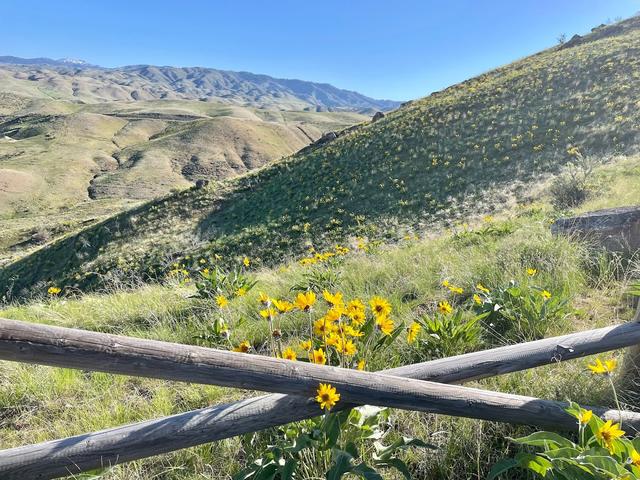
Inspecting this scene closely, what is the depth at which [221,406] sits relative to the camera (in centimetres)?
217

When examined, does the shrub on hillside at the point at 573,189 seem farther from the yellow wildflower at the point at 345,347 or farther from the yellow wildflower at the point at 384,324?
the yellow wildflower at the point at 345,347

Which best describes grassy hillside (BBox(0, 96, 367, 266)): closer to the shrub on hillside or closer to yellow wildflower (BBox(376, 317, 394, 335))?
the shrub on hillside

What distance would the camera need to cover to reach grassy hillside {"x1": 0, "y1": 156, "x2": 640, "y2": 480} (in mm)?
2385

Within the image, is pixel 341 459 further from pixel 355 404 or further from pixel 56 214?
pixel 56 214

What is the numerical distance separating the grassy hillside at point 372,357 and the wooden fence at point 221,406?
8.9 inches

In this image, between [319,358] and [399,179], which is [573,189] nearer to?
[399,179]

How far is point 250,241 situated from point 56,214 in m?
51.7

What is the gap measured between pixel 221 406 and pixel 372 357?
4.48 ft

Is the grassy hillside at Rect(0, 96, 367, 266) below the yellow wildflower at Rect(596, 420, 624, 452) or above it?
above

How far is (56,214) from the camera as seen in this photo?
56531 millimetres

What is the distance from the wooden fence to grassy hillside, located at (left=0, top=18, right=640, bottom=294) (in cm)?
1233

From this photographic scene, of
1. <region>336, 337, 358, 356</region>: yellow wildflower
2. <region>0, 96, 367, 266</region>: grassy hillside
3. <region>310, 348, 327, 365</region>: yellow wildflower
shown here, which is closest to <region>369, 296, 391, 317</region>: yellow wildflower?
<region>336, 337, 358, 356</region>: yellow wildflower

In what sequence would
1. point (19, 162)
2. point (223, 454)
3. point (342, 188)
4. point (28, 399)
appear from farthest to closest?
point (19, 162) → point (342, 188) → point (28, 399) → point (223, 454)

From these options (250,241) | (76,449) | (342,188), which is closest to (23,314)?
(76,449)
